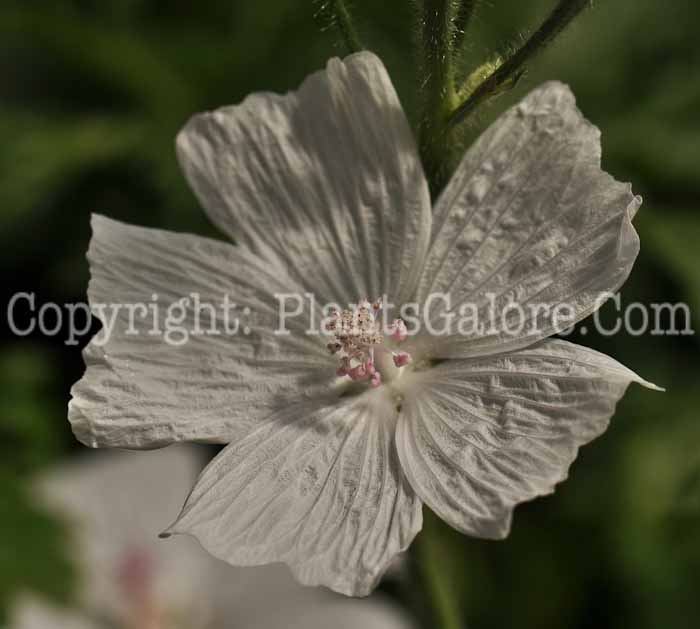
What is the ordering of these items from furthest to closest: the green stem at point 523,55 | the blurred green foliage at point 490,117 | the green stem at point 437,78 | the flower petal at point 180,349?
the blurred green foliage at point 490,117 < the flower petal at point 180,349 < the green stem at point 437,78 < the green stem at point 523,55

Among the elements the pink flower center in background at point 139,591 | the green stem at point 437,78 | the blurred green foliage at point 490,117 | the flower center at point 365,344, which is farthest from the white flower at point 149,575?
the green stem at point 437,78

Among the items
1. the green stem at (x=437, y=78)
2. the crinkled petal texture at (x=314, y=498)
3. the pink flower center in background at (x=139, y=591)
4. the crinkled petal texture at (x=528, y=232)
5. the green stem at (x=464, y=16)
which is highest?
the green stem at (x=464, y=16)

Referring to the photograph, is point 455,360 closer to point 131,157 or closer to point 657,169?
point 657,169

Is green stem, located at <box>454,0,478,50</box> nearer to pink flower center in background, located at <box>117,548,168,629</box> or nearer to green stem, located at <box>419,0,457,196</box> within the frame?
green stem, located at <box>419,0,457,196</box>

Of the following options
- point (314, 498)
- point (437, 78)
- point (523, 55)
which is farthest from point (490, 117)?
point (314, 498)

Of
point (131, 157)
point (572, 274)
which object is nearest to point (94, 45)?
point (131, 157)

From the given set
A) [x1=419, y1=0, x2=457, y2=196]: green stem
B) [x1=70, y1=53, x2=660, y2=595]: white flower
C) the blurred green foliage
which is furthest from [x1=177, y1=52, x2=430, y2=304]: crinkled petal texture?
the blurred green foliage

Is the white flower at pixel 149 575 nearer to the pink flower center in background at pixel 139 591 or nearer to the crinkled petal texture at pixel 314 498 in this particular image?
the pink flower center in background at pixel 139 591
